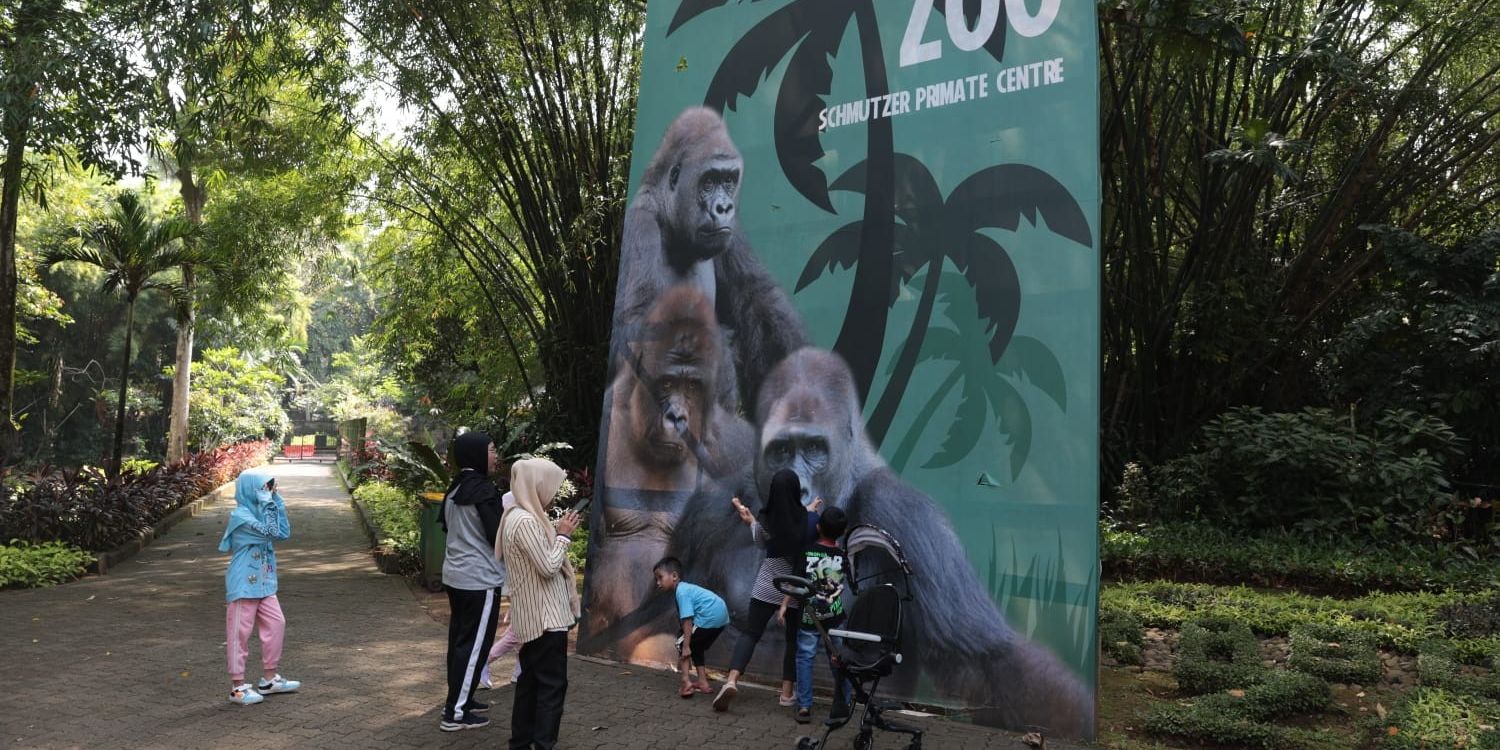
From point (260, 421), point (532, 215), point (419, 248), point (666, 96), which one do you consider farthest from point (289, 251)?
point (260, 421)

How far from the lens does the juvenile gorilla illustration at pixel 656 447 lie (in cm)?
683

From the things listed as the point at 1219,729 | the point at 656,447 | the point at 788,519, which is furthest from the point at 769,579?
the point at 1219,729

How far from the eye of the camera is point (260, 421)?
33.1 m

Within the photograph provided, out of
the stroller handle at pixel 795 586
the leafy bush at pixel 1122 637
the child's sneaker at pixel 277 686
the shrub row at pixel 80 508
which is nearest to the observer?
the stroller handle at pixel 795 586

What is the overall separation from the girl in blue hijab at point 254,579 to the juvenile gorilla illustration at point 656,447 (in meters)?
2.04

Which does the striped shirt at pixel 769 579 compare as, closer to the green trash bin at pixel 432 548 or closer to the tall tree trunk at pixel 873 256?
the tall tree trunk at pixel 873 256

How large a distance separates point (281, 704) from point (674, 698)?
6.58 feet


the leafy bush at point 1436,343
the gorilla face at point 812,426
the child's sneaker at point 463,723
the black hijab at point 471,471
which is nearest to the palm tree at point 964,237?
the gorilla face at point 812,426

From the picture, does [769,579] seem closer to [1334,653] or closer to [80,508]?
[1334,653]

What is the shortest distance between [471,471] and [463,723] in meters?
1.19

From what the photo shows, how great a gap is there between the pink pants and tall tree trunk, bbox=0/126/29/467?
7.06m

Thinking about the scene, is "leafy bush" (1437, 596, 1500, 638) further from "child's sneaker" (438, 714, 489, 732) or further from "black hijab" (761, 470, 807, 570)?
"child's sneaker" (438, 714, 489, 732)

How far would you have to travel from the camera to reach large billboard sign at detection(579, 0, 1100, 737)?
5305 mm

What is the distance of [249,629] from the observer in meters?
5.58
